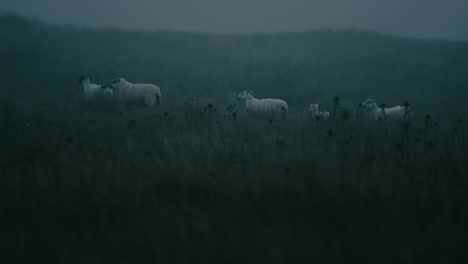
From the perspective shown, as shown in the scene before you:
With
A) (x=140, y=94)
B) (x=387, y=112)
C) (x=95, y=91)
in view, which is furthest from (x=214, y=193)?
(x=95, y=91)

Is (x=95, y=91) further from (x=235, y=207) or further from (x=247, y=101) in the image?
(x=235, y=207)

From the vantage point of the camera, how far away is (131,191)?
341cm

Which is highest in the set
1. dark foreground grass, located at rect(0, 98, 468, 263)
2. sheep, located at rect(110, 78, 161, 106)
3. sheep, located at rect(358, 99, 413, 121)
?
sheep, located at rect(110, 78, 161, 106)

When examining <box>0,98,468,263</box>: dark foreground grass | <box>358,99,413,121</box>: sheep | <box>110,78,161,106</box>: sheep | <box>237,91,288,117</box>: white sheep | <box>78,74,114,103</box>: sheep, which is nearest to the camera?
<box>0,98,468,263</box>: dark foreground grass

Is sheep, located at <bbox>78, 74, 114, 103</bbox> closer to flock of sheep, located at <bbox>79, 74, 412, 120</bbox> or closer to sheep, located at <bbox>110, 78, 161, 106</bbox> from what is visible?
flock of sheep, located at <bbox>79, 74, 412, 120</bbox>

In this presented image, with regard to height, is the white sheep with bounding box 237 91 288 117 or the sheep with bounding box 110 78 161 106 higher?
the sheep with bounding box 110 78 161 106

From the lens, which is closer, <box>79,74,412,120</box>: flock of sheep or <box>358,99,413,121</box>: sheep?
<box>358,99,413,121</box>: sheep

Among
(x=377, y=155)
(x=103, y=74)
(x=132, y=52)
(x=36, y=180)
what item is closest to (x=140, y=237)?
(x=36, y=180)

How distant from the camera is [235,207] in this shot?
2.95 m

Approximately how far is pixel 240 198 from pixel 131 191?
3.87ft

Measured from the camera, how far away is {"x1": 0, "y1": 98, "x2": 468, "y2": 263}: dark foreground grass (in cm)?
241


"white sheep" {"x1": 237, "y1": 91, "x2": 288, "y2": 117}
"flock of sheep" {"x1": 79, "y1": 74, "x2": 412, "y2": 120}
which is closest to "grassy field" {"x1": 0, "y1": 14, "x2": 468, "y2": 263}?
Answer: "flock of sheep" {"x1": 79, "y1": 74, "x2": 412, "y2": 120}

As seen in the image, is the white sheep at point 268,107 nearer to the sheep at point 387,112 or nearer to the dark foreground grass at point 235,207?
the sheep at point 387,112

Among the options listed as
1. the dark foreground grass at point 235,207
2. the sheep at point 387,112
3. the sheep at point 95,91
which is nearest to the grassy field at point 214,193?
the dark foreground grass at point 235,207
